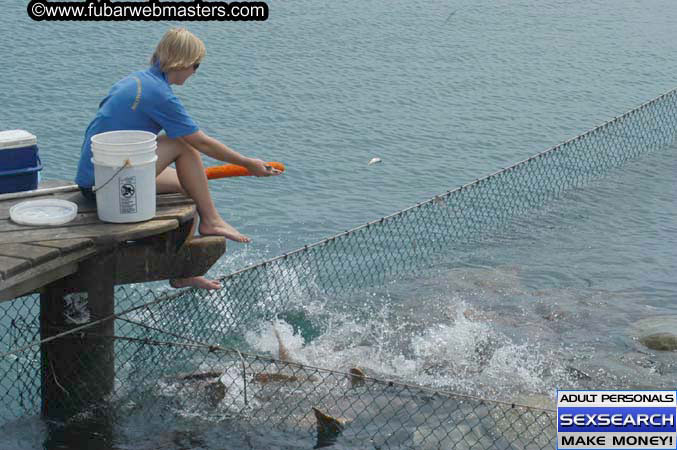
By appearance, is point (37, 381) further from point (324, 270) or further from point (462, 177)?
point (462, 177)

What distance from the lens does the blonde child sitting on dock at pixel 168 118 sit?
7.09m

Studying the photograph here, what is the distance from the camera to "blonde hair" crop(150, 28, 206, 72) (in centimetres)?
703

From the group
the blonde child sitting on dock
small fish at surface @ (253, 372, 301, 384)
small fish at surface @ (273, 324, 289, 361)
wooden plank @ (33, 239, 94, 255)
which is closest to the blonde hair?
the blonde child sitting on dock

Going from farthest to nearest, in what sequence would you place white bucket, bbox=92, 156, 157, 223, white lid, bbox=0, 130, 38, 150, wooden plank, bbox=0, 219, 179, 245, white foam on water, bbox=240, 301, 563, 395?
white foam on water, bbox=240, 301, 563, 395, white lid, bbox=0, 130, 38, 150, white bucket, bbox=92, 156, 157, 223, wooden plank, bbox=0, 219, 179, 245

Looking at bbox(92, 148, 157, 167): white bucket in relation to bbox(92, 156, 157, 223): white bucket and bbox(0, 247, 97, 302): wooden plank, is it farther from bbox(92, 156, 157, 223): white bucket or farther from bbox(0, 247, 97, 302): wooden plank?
bbox(0, 247, 97, 302): wooden plank

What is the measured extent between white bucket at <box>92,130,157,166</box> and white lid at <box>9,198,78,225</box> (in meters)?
0.50

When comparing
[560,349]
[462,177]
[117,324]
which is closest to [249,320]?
[117,324]

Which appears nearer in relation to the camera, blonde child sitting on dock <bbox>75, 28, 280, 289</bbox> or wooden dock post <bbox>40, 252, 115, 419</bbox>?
blonde child sitting on dock <bbox>75, 28, 280, 289</bbox>

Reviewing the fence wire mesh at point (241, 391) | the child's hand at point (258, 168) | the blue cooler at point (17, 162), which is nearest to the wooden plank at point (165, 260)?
the fence wire mesh at point (241, 391)

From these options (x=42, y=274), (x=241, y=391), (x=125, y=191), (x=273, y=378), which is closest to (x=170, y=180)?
(x=125, y=191)

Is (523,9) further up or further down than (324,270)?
further up

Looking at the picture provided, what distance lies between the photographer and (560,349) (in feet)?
33.6

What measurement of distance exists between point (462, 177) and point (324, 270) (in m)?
5.46

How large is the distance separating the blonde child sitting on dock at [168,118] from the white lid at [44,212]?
0.24 m
